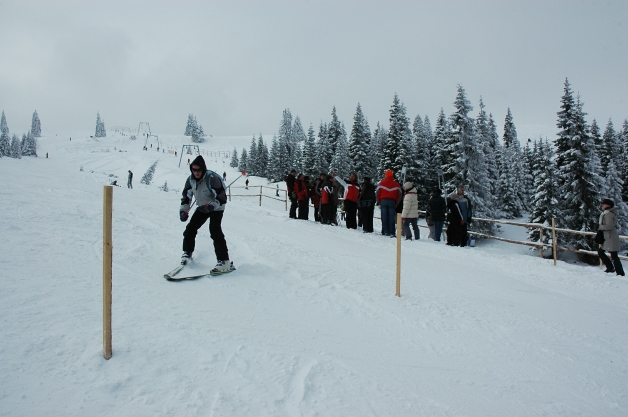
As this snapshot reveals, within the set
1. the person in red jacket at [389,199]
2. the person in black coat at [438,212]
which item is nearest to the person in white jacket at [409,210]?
the person in red jacket at [389,199]

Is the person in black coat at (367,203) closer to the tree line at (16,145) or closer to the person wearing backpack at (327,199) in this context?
the person wearing backpack at (327,199)

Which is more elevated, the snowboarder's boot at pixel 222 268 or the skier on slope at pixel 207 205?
the skier on slope at pixel 207 205

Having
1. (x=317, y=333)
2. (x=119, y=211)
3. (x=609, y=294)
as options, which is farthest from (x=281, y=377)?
(x=119, y=211)

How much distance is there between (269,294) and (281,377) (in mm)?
2074

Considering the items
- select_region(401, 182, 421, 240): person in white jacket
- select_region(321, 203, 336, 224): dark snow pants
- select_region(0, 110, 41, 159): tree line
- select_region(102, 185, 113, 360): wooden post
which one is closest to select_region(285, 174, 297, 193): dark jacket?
select_region(321, 203, 336, 224): dark snow pants

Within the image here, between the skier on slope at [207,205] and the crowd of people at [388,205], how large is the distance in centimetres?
681

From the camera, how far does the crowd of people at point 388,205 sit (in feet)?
37.4

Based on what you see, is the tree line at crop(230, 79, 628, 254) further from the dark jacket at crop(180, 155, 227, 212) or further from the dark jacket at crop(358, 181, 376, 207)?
the dark jacket at crop(180, 155, 227, 212)

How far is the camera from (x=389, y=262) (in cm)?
766

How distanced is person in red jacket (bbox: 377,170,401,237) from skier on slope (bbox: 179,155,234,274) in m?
6.82

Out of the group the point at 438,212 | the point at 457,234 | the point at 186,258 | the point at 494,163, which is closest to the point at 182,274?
the point at 186,258

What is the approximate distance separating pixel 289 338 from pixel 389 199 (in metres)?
Answer: 8.51

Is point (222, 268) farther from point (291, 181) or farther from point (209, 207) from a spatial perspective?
point (291, 181)

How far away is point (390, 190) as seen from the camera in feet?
37.4
